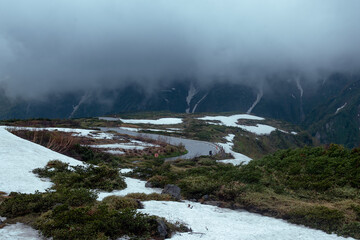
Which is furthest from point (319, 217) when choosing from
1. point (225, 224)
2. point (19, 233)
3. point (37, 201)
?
point (37, 201)

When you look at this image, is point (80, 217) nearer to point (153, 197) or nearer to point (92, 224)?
point (92, 224)

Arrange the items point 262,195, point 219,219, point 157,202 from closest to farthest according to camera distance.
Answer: point 219,219
point 157,202
point 262,195

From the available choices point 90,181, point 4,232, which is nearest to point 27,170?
point 90,181

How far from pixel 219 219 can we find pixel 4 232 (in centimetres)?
702

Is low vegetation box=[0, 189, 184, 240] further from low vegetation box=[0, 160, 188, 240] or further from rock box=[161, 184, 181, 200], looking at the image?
rock box=[161, 184, 181, 200]

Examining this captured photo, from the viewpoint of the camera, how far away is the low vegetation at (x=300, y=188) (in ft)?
30.2

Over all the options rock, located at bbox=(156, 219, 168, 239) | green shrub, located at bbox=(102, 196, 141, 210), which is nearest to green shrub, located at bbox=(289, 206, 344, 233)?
rock, located at bbox=(156, 219, 168, 239)

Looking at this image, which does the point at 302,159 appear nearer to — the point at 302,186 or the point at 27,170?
the point at 302,186

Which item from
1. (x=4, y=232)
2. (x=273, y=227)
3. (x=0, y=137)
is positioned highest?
(x=0, y=137)

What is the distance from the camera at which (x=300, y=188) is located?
13.2m

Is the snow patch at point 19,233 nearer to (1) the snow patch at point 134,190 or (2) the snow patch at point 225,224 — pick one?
(2) the snow patch at point 225,224

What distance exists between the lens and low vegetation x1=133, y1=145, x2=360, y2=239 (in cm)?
920

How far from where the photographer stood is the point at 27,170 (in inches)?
539

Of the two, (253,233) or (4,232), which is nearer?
(4,232)
